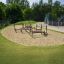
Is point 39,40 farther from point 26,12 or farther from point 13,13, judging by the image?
point 26,12

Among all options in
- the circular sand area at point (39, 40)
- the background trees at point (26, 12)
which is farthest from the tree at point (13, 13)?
the circular sand area at point (39, 40)

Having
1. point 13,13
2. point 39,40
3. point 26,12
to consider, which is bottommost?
point 26,12

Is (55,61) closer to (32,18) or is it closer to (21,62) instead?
(21,62)

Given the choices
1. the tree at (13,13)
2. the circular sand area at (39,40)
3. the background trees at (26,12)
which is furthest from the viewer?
the tree at (13,13)

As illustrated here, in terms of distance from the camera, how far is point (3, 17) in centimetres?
5316

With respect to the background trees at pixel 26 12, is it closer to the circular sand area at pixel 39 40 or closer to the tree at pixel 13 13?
the tree at pixel 13 13

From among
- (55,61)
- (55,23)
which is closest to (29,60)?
(55,61)

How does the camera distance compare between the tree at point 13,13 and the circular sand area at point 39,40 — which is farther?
the tree at point 13,13

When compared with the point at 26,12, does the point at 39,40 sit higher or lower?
higher

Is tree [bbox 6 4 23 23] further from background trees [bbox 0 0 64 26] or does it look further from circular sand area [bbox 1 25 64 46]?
circular sand area [bbox 1 25 64 46]

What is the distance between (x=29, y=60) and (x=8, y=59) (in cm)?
124

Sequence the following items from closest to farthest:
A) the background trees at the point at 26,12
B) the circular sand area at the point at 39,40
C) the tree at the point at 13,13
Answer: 1. the circular sand area at the point at 39,40
2. the background trees at the point at 26,12
3. the tree at the point at 13,13

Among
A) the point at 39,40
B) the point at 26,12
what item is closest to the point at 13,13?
the point at 26,12

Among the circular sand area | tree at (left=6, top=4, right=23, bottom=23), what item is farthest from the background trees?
the circular sand area
